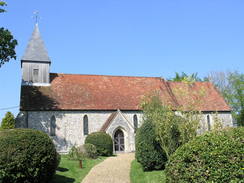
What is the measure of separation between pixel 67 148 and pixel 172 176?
18.5 meters

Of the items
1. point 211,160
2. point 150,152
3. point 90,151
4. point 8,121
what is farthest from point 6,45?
point 211,160

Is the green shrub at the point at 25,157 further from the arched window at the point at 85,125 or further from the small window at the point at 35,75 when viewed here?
the small window at the point at 35,75

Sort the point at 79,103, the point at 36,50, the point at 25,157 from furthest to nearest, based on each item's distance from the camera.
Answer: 1. the point at 36,50
2. the point at 79,103
3. the point at 25,157

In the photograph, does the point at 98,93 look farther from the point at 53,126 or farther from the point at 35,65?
the point at 35,65

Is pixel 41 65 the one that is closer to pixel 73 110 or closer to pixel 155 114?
pixel 73 110

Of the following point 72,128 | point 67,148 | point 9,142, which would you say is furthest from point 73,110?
point 9,142

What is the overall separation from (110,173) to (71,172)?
90.8 inches

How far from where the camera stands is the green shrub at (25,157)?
10766mm

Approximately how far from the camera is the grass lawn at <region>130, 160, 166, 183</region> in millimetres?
13484

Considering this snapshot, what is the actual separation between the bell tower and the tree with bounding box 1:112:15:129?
219 inches

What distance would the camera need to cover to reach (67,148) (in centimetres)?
2622

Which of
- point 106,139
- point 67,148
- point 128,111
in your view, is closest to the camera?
point 106,139

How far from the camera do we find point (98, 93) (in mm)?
29688

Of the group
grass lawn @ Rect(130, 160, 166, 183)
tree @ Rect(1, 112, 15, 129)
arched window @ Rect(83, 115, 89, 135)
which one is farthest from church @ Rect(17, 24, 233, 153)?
grass lawn @ Rect(130, 160, 166, 183)
